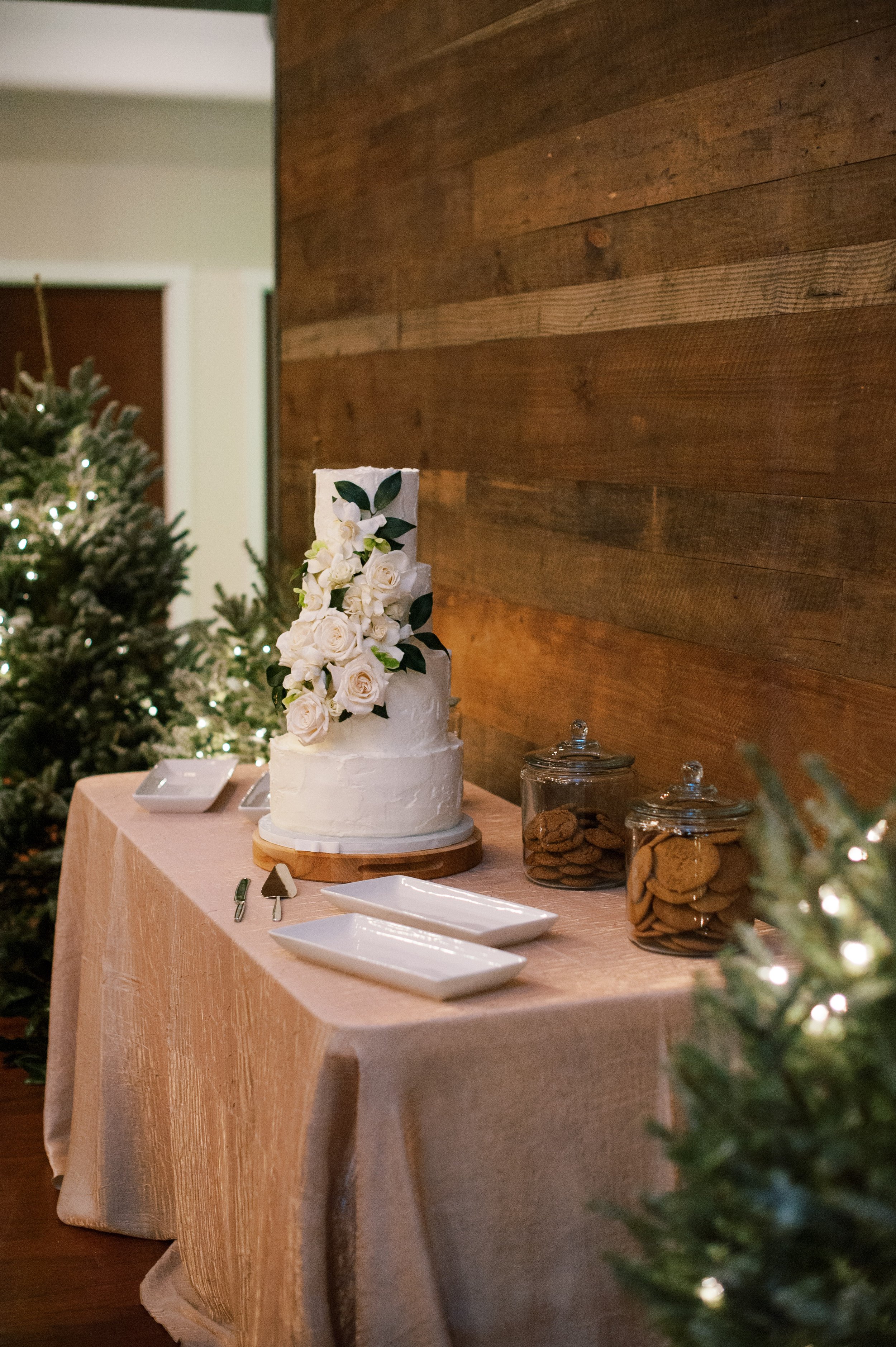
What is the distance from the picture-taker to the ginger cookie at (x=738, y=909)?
5.35ft

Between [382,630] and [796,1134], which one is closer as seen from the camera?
[796,1134]

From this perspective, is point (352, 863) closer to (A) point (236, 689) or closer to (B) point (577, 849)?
(B) point (577, 849)

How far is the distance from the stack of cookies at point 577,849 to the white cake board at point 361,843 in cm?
14

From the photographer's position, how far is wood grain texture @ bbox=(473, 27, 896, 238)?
1.70 m

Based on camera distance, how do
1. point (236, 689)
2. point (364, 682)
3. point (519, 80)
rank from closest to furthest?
1. point (364, 682)
2. point (519, 80)
3. point (236, 689)

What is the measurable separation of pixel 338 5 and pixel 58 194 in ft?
9.97

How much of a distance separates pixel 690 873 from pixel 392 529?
0.68m

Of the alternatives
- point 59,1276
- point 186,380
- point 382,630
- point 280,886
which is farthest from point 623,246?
point 186,380

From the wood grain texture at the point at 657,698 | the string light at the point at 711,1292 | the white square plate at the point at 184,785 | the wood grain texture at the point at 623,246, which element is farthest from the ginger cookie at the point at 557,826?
the string light at the point at 711,1292

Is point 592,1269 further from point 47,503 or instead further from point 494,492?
point 47,503

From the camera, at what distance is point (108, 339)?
20.2ft

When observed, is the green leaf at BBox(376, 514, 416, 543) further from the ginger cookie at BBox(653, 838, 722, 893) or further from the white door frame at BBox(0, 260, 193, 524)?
the white door frame at BBox(0, 260, 193, 524)

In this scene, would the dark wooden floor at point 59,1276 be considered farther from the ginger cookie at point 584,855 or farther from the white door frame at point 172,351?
the white door frame at point 172,351

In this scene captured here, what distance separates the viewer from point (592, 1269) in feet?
4.96
